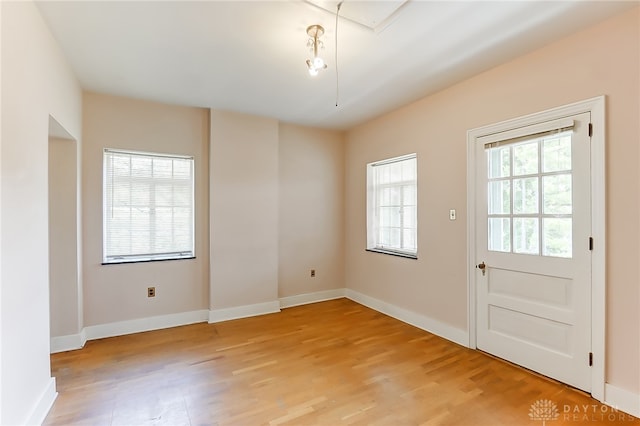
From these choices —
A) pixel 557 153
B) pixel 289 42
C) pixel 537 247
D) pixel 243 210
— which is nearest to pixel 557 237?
pixel 537 247

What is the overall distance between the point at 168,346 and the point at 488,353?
318cm

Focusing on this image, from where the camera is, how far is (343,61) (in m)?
2.59

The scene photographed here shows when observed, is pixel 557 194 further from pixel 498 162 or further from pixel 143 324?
pixel 143 324

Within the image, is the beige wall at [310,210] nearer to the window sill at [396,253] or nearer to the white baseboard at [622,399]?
the window sill at [396,253]

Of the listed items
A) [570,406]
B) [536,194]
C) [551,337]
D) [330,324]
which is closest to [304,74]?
[536,194]

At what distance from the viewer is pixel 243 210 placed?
403 cm

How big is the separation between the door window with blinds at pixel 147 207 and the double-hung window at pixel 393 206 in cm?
253

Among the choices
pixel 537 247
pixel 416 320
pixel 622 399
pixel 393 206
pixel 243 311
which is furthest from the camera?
pixel 393 206

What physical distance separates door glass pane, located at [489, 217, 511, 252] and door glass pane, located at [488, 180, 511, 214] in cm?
8

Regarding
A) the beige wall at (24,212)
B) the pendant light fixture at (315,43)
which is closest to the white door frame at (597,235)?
the pendant light fixture at (315,43)

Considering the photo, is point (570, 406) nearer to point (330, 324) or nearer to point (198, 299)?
point (330, 324)

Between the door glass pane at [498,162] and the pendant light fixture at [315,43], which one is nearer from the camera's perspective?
the pendant light fixture at [315,43]

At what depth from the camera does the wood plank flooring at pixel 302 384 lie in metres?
2.00

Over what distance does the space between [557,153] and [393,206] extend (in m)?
2.06
